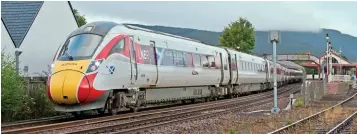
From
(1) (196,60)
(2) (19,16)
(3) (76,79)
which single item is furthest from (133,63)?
(2) (19,16)

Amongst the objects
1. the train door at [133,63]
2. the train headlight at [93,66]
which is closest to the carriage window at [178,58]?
the train door at [133,63]

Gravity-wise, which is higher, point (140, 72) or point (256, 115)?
point (140, 72)

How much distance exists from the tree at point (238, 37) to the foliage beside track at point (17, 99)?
178 ft

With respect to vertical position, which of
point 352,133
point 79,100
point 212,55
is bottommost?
point 352,133

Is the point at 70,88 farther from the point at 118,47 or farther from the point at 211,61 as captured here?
the point at 211,61

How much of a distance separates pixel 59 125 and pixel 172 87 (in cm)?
779

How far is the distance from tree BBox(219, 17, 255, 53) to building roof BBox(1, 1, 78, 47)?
36781 millimetres

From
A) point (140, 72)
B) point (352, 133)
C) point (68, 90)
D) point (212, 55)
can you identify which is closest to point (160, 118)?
point (140, 72)

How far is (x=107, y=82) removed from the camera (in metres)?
14.6

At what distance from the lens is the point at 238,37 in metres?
70.6

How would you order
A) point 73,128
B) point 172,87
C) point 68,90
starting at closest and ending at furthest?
point 73,128 < point 68,90 < point 172,87

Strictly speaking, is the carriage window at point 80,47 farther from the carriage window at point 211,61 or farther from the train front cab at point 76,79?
the carriage window at point 211,61

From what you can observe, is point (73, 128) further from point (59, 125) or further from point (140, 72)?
point (140, 72)

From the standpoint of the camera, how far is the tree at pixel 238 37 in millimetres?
69875
